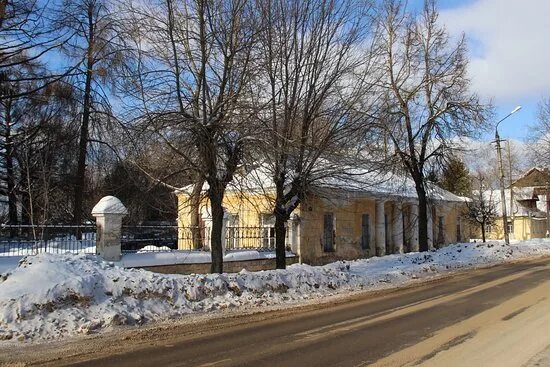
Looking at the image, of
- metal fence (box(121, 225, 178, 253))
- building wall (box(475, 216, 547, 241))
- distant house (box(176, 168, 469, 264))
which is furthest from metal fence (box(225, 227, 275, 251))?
building wall (box(475, 216, 547, 241))

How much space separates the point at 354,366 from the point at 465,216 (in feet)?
133

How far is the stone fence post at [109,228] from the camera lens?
1506 centimetres

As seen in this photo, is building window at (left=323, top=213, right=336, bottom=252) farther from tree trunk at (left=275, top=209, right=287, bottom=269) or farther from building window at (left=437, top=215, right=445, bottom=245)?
building window at (left=437, top=215, right=445, bottom=245)

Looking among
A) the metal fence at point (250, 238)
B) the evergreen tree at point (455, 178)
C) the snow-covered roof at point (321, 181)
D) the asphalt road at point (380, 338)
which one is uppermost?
the evergreen tree at point (455, 178)

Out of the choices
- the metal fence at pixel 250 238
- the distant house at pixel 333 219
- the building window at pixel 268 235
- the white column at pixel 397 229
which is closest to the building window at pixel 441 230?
the distant house at pixel 333 219

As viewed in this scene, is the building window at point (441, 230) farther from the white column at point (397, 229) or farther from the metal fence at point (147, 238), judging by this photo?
the metal fence at point (147, 238)

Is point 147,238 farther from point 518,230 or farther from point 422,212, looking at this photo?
point 518,230

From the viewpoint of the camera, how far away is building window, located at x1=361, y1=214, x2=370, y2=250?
1084 inches

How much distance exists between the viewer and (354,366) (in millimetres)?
6711

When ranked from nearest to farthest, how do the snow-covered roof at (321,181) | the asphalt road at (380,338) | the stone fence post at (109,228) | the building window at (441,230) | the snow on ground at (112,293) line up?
the asphalt road at (380,338) → the snow on ground at (112,293) → the stone fence post at (109,228) → the snow-covered roof at (321,181) → the building window at (441,230)

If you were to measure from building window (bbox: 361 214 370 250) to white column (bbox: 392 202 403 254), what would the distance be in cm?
316

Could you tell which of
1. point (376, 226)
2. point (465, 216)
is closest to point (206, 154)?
point (376, 226)

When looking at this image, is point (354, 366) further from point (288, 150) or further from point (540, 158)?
point (540, 158)

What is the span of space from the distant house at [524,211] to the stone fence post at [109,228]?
50.1 meters
